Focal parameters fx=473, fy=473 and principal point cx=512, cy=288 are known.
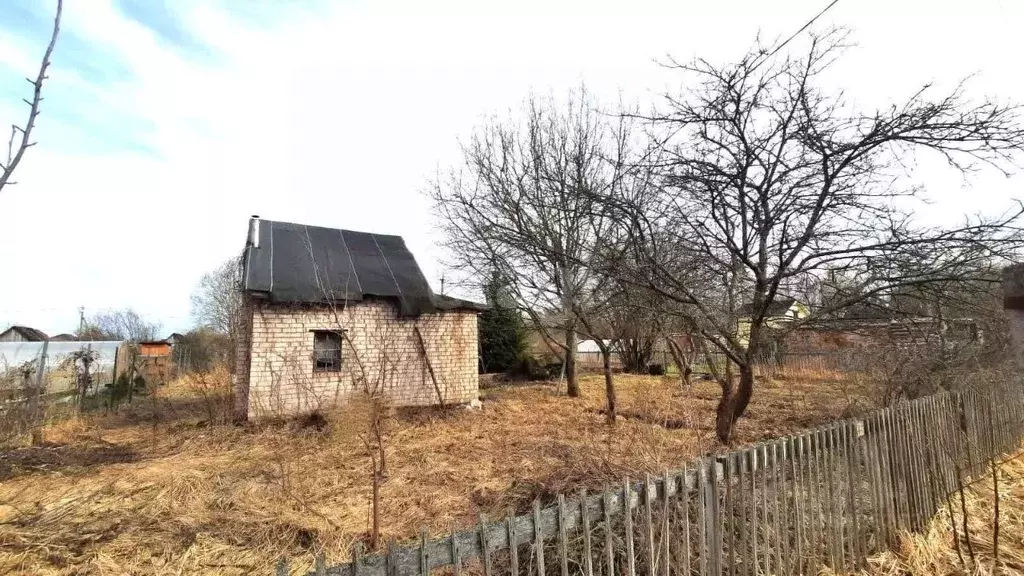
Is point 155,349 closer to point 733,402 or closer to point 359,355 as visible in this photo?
point 359,355

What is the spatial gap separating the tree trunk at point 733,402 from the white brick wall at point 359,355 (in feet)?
19.3

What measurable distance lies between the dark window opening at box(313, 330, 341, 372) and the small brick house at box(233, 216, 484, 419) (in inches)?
0.9

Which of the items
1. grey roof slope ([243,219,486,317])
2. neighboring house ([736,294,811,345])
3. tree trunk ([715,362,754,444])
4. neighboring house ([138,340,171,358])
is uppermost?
grey roof slope ([243,219,486,317])

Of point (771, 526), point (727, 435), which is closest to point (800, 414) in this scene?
point (727, 435)

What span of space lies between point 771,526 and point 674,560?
34.8 inches

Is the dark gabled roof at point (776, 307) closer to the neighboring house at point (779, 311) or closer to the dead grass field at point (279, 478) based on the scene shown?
the neighboring house at point (779, 311)

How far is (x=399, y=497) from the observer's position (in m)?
5.79

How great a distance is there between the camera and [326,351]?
11359 millimetres

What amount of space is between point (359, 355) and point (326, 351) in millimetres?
2399

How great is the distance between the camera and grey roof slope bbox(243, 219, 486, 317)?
35.6 ft

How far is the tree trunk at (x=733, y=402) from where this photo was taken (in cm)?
550

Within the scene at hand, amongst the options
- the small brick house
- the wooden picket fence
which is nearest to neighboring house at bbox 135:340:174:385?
the small brick house

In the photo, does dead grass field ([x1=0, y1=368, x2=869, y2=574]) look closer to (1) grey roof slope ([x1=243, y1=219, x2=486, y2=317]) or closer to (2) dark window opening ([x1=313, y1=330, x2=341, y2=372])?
(2) dark window opening ([x1=313, y1=330, x2=341, y2=372])

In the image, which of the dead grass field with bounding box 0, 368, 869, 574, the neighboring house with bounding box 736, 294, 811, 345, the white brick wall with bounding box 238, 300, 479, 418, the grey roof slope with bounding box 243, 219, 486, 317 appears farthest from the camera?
the grey roof slope with bounding box 243, 219, 486, 317
